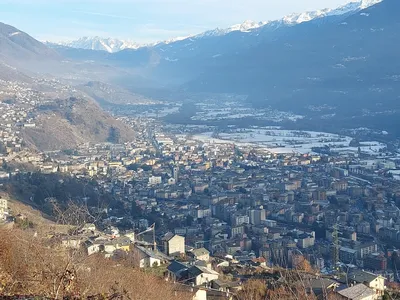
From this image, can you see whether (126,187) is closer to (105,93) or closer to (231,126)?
(231,126)

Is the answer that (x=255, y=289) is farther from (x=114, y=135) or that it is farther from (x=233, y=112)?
(x=233, y=112)

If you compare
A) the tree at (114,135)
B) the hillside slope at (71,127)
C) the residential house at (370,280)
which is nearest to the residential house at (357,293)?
the residential house at (370,280)

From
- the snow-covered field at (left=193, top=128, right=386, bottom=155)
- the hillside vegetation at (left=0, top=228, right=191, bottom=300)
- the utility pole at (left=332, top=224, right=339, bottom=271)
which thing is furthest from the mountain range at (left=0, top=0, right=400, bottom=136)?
the hillside vegetation at (left=0, top=228, right=191, bottom=300)

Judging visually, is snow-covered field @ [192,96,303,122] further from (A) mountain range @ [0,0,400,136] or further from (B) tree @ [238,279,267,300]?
(B) tree @ [238,279,267,300]

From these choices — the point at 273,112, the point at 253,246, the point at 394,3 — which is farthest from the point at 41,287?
the point at 394,3

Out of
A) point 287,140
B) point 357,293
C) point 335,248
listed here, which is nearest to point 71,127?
point 287,140

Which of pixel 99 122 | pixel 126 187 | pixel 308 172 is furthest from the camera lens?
pixel 99 122
